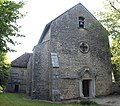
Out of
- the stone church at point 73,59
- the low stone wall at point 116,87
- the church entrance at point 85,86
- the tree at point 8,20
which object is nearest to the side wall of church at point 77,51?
the stone church at point 73,59

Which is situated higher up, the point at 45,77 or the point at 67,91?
the point at 45,77

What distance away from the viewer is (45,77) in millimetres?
21031

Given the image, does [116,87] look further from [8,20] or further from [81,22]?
[8,20]

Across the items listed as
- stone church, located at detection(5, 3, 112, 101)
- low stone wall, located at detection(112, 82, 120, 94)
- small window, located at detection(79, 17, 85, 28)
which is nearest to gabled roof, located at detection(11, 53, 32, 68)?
stone church, located at detection(5, 3, 112, 101)

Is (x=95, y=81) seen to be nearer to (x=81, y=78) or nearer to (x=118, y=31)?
(x=81, y=78)

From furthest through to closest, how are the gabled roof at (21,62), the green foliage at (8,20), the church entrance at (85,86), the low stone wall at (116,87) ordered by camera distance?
the gabled roof at (21,62), the low stone wall at (116,87), the church entrance at (85,86), the green foliage at (8,20)

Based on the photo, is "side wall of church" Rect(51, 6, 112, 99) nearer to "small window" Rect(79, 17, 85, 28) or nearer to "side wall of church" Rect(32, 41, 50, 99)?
"small window" Rect(79, 17, 85, 28)

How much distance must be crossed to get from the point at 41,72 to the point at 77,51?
4.81m

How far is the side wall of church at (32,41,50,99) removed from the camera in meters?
20.5

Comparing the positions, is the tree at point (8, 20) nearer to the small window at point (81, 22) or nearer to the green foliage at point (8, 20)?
the green foliage at point (8, 20)

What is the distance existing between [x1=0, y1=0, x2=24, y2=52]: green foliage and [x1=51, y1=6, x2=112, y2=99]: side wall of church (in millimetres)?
9612

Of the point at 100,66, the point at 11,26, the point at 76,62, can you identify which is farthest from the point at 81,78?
the point at 11,26

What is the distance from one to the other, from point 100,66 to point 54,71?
6.60 metres

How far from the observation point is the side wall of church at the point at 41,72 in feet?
67.3
